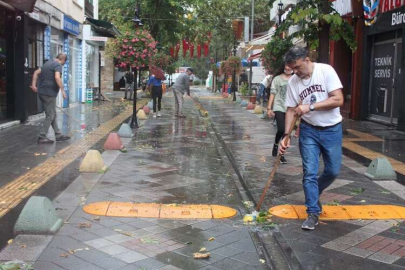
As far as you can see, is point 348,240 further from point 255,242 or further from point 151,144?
point 151,144

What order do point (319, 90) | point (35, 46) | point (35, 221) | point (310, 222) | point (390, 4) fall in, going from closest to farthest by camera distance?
point (35, 221) → point (319, 90) → point (310, 222) → point (390, 4) → point (35, 46)

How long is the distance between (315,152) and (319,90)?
2.08 ft

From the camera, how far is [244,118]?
57.5 ft

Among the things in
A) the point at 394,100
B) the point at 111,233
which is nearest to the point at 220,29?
the point at 394,100

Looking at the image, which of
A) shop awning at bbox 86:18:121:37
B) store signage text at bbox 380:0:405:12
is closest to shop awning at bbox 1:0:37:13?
store signage text at bbox 380:0:405:12

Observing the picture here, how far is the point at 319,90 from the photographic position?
15.4 ft

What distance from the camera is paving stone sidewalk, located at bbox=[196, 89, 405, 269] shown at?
160 inches

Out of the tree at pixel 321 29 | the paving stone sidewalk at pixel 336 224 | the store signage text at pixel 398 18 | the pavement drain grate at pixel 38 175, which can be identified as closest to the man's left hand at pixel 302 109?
the paving stone sidewalk at pixel 336 224

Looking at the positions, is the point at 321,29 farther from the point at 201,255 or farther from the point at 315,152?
the point at 201,255

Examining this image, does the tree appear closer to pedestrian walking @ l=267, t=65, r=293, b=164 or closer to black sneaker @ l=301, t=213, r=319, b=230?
pedestrian walking @ l=267, t=65, r=293, b=164

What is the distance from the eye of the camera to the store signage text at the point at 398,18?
41.9 ft

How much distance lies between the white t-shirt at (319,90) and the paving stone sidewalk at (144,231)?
1353 millimetres

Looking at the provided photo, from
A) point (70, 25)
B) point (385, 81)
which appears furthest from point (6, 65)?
point (385, 81)

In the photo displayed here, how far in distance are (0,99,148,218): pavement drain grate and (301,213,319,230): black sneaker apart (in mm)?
3233
